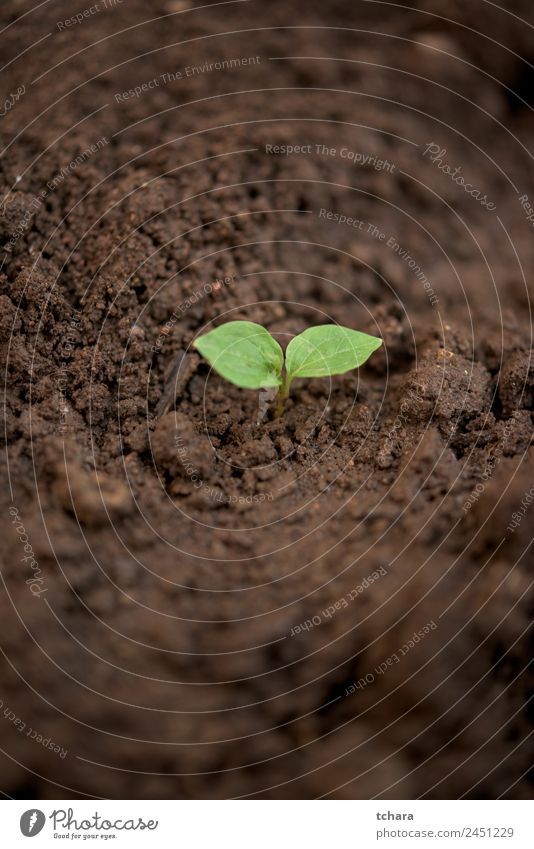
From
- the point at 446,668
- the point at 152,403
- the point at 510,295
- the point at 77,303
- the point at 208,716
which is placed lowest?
the point at 208,716

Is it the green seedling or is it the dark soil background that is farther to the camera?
the green seedling

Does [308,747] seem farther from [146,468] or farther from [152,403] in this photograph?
[152,403]

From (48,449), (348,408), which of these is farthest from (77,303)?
(348,408)
